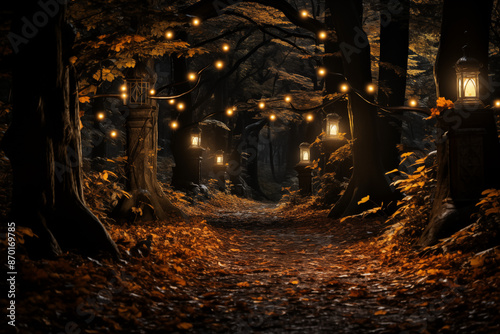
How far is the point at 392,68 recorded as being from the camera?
12.4 meters

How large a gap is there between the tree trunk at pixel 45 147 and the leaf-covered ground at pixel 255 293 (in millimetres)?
362

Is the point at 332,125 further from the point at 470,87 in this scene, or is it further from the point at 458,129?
the point at 458,129

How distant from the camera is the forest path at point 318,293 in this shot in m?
3.96

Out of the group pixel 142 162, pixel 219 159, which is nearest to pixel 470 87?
pixel 142 162

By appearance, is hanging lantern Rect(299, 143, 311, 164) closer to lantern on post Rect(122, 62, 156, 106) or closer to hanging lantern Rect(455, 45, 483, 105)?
lantern on post Rect(122, 62, 156, 106)

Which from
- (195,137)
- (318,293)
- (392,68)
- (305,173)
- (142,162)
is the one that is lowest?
(318,293)

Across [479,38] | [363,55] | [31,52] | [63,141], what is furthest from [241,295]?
[363,55]

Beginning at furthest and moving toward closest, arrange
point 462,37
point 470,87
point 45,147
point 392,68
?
point 392,68 < point 462,37 < point 470,87 < point 45,147

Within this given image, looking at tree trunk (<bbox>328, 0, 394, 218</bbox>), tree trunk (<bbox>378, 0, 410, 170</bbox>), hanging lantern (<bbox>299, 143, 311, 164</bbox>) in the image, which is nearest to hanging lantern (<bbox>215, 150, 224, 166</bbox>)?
hanging lantern (<bbox>299, 143, 311, 164</bbox>)

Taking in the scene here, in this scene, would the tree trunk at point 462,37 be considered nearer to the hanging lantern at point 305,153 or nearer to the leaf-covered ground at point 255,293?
the leaf-covered ground at point 255,293

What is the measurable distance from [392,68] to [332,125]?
268 centimetres

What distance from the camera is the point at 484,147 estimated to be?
6477mm

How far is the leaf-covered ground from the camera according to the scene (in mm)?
3746

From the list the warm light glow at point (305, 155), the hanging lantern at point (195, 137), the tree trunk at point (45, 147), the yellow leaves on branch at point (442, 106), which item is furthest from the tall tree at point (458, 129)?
the hanging lantern at point (195, 137)
